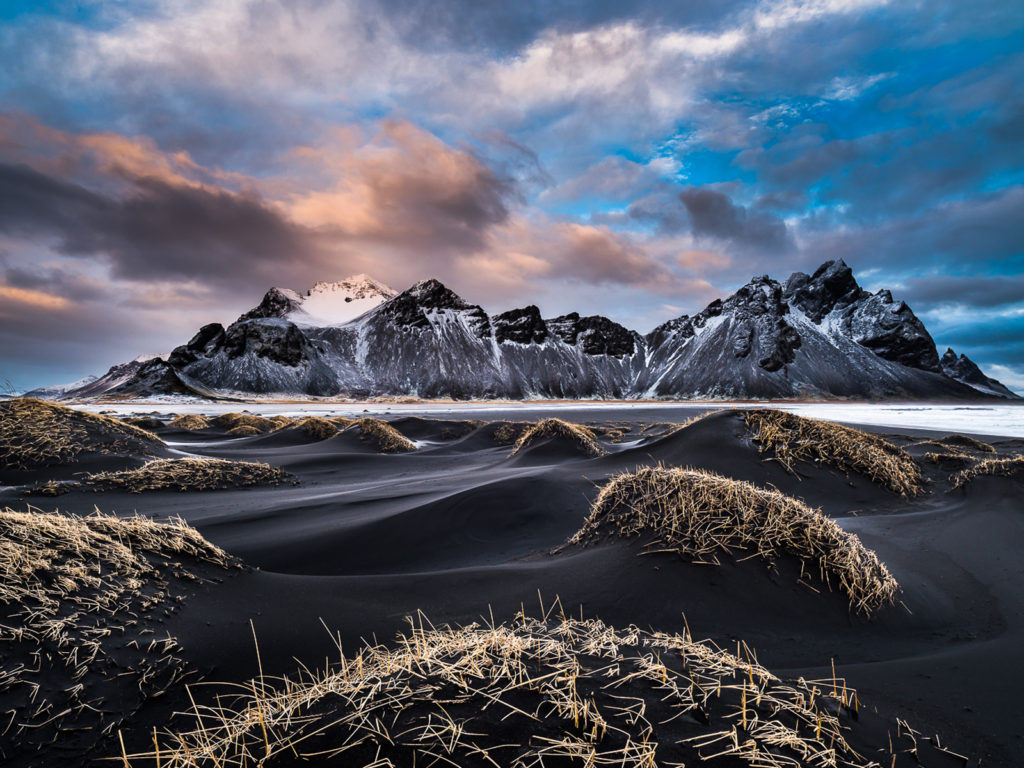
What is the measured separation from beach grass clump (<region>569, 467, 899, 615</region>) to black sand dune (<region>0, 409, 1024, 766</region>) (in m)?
0.16

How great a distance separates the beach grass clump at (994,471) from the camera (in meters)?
9.92

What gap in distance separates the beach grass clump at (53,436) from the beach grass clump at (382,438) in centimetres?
842

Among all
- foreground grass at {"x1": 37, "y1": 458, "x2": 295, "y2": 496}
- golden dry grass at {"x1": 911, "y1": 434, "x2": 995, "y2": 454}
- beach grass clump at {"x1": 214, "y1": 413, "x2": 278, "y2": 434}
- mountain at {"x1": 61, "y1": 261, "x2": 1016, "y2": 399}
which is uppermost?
mountain at {"x1": 61, "y1": 261, "x2": 1016, "y2": 399}

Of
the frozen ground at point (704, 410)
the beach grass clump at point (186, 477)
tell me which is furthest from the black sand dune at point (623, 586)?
the frozen ground at point (704, 410)

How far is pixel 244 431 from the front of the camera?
3047cm

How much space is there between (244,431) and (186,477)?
804 inches

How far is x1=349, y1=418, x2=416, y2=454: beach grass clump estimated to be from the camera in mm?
21642

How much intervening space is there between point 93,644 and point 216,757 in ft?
6.07

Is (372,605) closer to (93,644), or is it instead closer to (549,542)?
(93,644)

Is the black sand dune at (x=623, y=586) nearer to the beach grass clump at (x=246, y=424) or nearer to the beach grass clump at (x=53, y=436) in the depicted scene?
the beach grass clump at (x=53, y=436)

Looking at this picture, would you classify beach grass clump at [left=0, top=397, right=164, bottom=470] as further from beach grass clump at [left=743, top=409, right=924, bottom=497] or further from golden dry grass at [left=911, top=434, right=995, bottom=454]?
golden dry grass at [left=911, top=434, right=995, bottom=454]

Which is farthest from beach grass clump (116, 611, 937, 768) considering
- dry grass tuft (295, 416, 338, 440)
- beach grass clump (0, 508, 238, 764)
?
dry grass tuft (295, 416, 338, 440)

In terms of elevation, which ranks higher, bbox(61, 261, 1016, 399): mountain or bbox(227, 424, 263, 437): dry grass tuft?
bbox(61, 261, 1016, 399): mountain

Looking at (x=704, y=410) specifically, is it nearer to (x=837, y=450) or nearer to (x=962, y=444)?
(x=962, y=444)
